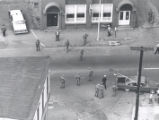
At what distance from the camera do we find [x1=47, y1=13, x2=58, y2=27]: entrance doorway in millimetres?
78750

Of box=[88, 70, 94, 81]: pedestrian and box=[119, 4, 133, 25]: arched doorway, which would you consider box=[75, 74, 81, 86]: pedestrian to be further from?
box=[119, 4, 133, 25]: arched doorway

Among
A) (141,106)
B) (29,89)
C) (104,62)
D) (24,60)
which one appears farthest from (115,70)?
(29,89)

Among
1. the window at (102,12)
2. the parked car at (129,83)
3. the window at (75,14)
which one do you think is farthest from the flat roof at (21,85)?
the window at (102,12)

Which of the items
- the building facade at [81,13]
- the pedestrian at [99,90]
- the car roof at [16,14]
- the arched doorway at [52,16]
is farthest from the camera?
the car roof at [16,14]

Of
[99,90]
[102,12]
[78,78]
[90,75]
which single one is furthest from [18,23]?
[99,90]

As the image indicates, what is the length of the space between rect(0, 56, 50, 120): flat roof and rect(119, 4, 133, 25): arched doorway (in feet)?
86.6

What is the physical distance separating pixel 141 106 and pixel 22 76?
1637cm

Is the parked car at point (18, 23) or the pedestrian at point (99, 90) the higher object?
the parked car at point (18, 23)

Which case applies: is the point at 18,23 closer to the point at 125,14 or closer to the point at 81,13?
the point at 81,13

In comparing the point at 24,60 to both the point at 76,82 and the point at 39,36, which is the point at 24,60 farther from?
the point at 39,36

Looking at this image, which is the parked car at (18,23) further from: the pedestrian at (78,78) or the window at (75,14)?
the pedestrian at (78,78)

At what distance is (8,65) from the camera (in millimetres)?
52625

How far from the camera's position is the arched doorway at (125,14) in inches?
3129

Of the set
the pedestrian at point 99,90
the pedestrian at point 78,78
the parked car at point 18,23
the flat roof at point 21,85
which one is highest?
the parked car at point 18,23
